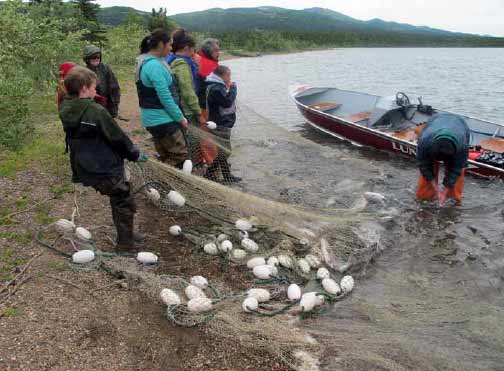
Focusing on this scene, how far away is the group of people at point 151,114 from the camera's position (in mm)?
4086

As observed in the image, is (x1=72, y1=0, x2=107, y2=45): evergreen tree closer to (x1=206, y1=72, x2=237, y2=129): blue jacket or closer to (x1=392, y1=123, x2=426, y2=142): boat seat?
(x1=392, y1=123, x2=426, y2=142): boat seat

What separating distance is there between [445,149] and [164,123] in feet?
12.5

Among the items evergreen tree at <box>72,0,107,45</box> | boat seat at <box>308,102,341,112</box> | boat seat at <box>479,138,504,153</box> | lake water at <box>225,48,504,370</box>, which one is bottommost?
lake water at <box>225,48,504,370</box>

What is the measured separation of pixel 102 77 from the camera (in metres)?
7.76

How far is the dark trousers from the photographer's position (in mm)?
4325

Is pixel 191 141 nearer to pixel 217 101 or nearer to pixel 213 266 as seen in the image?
pixel 217 101

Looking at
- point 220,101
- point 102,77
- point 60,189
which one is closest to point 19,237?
point 60,189

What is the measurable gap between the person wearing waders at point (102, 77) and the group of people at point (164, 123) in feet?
0.05

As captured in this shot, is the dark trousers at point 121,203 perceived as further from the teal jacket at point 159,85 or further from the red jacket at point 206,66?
the red jacket at point 206,66

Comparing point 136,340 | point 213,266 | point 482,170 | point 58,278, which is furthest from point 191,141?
point 482,170

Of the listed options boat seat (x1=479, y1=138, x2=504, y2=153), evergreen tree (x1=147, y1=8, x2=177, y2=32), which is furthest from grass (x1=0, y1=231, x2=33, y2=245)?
evergreen tree (x1=147, y1=8, x2=177, y2=32)

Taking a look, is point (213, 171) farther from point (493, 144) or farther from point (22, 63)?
point (22, 63)

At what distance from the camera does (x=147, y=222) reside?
5609 mm

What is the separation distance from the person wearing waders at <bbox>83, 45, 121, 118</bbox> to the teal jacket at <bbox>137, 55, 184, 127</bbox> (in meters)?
2.15
